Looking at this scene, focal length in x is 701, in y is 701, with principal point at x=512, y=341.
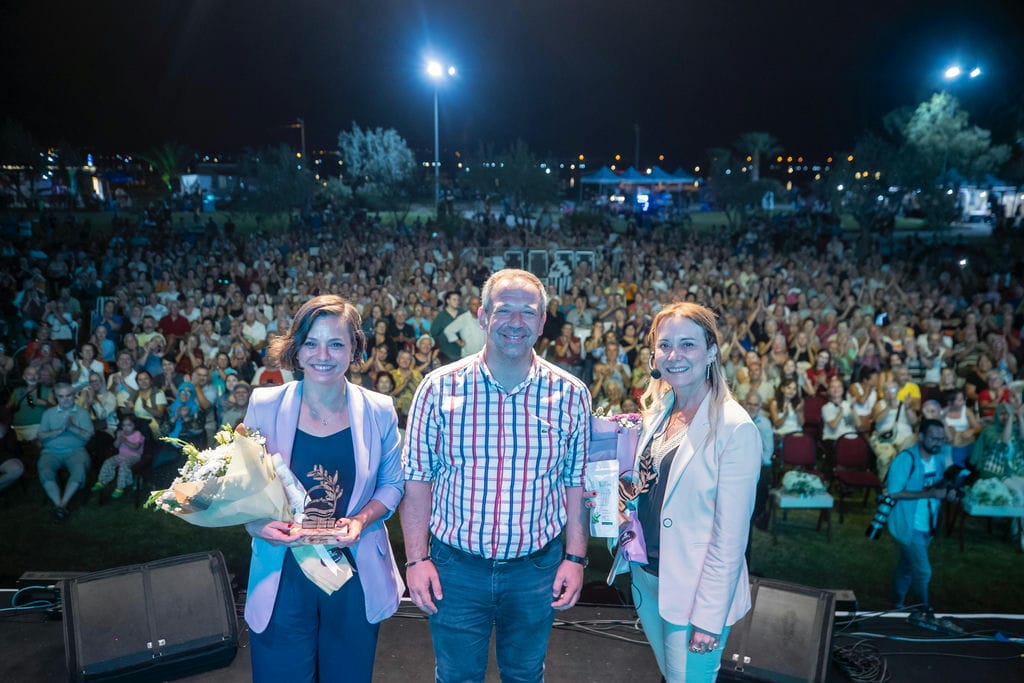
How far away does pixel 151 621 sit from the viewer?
10.7 feet

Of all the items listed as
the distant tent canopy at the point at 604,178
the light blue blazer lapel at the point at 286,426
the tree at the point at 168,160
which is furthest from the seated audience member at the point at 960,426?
the tree at the point at 168,160

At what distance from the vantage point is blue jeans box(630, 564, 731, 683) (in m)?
2.30

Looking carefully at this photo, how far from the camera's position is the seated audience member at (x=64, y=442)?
586cm

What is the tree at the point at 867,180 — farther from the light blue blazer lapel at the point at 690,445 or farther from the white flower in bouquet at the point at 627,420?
the light blue blazer lapel at the point at 690,445

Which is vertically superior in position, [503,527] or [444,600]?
[503,527]

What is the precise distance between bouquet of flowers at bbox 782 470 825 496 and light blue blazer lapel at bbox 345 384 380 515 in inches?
162

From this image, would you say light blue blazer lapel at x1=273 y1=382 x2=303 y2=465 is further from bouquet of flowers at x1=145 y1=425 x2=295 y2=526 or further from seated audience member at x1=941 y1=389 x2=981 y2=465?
seated audience member at x1=941 y1=389 x2=981 y2=465

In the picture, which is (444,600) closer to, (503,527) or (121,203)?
(503,527)

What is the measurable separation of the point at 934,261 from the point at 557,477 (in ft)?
59.5

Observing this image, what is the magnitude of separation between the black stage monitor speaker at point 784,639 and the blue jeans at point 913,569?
1.30m

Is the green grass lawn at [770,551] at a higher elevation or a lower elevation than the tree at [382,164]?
lower

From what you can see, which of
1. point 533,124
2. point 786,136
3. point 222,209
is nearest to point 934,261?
point 222,209

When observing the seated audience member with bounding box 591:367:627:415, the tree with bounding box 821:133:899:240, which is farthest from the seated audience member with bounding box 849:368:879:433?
the tree with bounding box 821:133:899:240

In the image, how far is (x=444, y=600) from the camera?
233 centimetres
